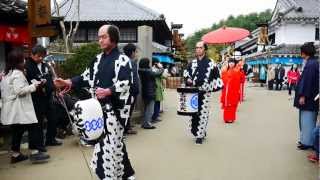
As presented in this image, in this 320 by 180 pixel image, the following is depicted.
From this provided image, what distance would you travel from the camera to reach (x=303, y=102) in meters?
6.83

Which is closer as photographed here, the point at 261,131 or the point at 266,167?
the point at 266,167

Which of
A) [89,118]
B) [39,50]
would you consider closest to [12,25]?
[39,50]

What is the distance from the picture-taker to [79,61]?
30.5 ft

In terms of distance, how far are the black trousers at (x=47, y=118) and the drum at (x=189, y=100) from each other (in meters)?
2.24

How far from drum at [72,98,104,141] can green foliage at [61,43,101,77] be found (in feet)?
16.3

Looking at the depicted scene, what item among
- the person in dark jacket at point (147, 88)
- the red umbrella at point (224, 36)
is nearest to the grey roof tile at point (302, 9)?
the red umbrella at point (224, 36)

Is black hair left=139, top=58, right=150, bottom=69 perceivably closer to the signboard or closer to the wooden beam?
the wooden beam

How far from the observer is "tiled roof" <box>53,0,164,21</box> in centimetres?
2598

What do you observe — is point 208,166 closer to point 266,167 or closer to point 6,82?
point 266,167

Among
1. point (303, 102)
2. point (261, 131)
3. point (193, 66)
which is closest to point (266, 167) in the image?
point (303, 102)

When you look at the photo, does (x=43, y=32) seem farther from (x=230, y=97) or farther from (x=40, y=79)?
(x=230, y=97)

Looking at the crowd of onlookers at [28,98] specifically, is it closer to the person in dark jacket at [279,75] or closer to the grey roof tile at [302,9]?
the person in dark jacket at [279,75]

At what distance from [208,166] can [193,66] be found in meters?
2.28

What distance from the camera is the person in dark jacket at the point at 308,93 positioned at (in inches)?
267
